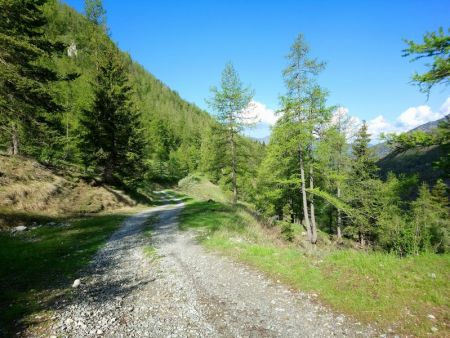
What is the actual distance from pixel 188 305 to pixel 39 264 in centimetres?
716

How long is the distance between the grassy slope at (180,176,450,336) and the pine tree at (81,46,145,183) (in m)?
23.1

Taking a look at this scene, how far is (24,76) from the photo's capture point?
18.1 metres

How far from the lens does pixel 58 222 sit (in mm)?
18594

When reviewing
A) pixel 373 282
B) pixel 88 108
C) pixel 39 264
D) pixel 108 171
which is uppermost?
pixel 88 108

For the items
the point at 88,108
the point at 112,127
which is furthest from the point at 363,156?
the point at 88,108

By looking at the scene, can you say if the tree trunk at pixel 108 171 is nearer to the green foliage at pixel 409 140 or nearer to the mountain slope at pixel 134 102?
the mountain slope at pixel 134 102

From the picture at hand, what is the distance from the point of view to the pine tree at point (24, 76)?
15796mm

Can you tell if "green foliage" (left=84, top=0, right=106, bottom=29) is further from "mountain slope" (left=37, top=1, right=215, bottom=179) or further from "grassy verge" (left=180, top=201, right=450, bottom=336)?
"grassy verge" (left=180, top=201, right=450, bottom=336)

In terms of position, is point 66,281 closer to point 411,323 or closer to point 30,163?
point 411,323

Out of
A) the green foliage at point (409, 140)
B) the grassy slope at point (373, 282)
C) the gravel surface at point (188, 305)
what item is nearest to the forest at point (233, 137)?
the green foliage at point (409, 140)

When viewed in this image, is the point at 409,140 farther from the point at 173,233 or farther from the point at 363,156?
the point at 363,156

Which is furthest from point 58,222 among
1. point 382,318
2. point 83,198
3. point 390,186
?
point 390,186

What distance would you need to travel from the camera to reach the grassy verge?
6.13 meters

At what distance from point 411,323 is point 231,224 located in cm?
1310
